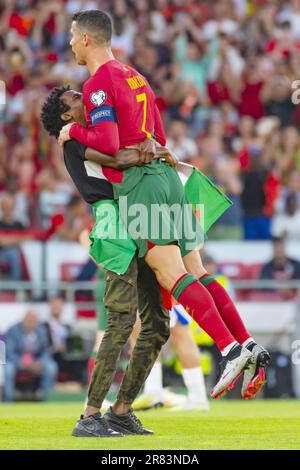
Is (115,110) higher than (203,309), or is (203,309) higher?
(115,110)

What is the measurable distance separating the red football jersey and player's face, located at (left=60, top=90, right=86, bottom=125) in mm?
164

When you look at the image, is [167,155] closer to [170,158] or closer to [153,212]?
[170,158]

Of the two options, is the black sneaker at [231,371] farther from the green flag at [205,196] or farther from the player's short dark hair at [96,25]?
the player's short dark hair at [96,25]

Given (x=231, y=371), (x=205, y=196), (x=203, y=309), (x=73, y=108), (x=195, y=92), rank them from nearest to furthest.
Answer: (x=231, y=371) → (x=203, y=309) → (x=73, y=108) → (x=205, y=196) → (x=195, y=92)

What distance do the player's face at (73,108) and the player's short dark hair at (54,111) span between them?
0.02 m

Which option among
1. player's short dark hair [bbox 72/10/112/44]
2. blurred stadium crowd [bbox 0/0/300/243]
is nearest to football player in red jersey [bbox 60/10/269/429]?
player's short dark hair [bbox 72/10/112/44]

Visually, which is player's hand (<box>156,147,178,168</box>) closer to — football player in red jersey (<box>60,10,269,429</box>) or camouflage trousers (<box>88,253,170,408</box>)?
football player in red jersey (<box>60,10,269,429</box>)

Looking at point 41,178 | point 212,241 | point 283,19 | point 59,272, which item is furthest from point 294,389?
point 283,19

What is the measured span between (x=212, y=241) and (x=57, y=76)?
4.39m

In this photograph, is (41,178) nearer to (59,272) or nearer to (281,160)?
(59,272)

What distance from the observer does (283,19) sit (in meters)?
20.3

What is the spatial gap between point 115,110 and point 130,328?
4.39 ft

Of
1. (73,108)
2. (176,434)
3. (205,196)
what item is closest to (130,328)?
(176,434)

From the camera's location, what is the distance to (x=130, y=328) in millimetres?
7254
